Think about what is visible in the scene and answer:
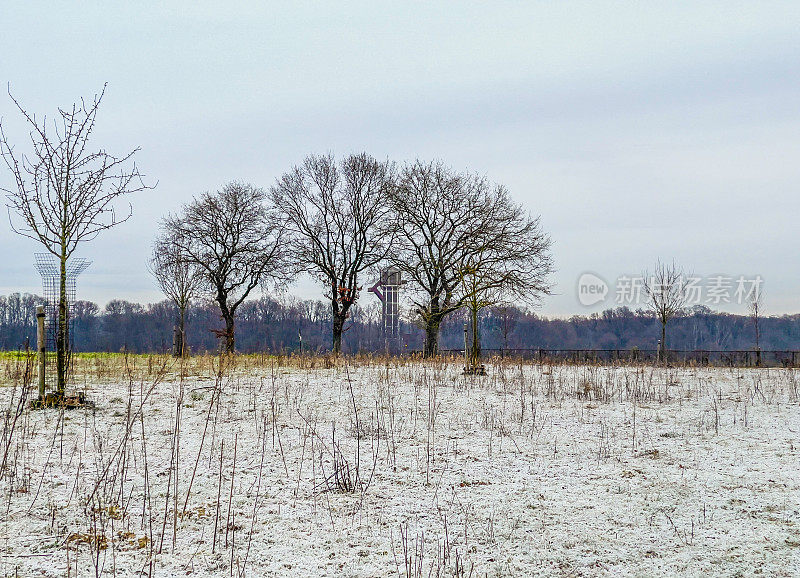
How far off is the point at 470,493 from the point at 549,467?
1.24 meters

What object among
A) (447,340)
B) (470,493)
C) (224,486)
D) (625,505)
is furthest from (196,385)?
(447,340)

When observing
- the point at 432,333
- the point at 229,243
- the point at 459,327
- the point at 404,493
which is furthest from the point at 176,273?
the point at 459,327

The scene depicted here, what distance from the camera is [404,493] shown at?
5.20m

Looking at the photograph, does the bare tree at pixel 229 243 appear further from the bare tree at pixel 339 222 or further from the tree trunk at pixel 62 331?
the tree trunk at pixel 62 331

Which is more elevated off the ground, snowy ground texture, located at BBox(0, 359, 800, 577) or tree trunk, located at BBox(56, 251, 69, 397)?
tree trunk, located at BBox(56, 251, 69, 397)

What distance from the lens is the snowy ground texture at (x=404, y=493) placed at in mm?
3936

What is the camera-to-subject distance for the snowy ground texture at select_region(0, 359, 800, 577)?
394cm

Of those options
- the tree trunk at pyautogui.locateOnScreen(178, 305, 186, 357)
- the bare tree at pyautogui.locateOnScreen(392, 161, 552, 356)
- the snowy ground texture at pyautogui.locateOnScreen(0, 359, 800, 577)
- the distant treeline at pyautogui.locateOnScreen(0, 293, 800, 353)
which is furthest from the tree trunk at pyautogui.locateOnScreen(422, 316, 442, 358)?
the distant treeline at pyautogui.locateOnScreen(0, 293, 800, 353)

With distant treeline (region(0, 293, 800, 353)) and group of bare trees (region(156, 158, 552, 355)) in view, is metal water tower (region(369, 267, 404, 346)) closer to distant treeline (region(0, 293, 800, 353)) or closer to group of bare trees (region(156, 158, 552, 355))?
group of bare trees (region(156, 158, 552, 355))

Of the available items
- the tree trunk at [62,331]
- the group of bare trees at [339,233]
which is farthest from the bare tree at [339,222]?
the tree trunk at [62,331]

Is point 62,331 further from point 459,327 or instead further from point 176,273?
point 459,327

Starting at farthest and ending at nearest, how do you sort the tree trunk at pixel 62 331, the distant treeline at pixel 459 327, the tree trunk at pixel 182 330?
the distant treeline at pixel 459 327 → the tree trunk at pixel 182 330 → the tree trunk at pixel 62 331

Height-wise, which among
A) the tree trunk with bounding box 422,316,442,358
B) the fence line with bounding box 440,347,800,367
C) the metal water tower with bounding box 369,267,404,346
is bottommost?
the fence line with bounding box 440,347,800,367

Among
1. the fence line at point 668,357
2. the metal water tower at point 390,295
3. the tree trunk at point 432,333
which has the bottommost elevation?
the fence line at point 668,357
